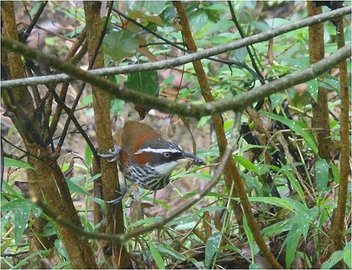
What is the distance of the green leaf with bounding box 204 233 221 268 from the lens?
203 centimetres

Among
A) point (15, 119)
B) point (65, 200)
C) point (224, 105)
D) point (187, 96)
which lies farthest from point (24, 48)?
point (187, 96)

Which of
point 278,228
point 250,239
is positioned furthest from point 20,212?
point 278,228

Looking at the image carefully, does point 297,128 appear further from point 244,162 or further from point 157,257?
point 157,257

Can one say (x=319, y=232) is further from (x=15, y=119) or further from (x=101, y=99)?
(x=15, y=119)

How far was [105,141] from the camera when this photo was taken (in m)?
1.99

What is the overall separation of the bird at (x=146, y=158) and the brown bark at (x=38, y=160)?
0.20 meters

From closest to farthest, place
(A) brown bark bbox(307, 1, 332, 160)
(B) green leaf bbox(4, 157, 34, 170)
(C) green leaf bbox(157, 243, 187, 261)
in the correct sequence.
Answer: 1. (B) green leaf bbox(4, 157, 34, 170)
2. (C) green leaf bbox(157, 243, 187, 261)
3. (A) brown bark bbox(307, 1, 332, 160)

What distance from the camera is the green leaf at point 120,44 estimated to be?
1.94m

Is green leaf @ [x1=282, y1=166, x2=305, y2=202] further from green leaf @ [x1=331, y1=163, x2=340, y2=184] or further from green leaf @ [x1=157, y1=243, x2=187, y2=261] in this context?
green leaf @ [x1=157, y1=243, x2=187, y2=261]

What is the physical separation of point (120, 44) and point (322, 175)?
0.84 m

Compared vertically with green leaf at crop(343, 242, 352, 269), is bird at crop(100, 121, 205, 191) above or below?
above

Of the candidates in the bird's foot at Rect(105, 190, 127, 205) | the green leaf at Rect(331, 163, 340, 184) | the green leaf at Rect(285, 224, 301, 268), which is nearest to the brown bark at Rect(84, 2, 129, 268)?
the bird's foot at Rect(105, 190, 127, 205)

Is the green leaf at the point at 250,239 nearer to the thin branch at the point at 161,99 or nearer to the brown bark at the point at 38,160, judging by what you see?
the brown bark at the point at 38,160

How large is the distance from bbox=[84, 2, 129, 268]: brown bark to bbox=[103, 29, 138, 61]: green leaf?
0.10 feet
